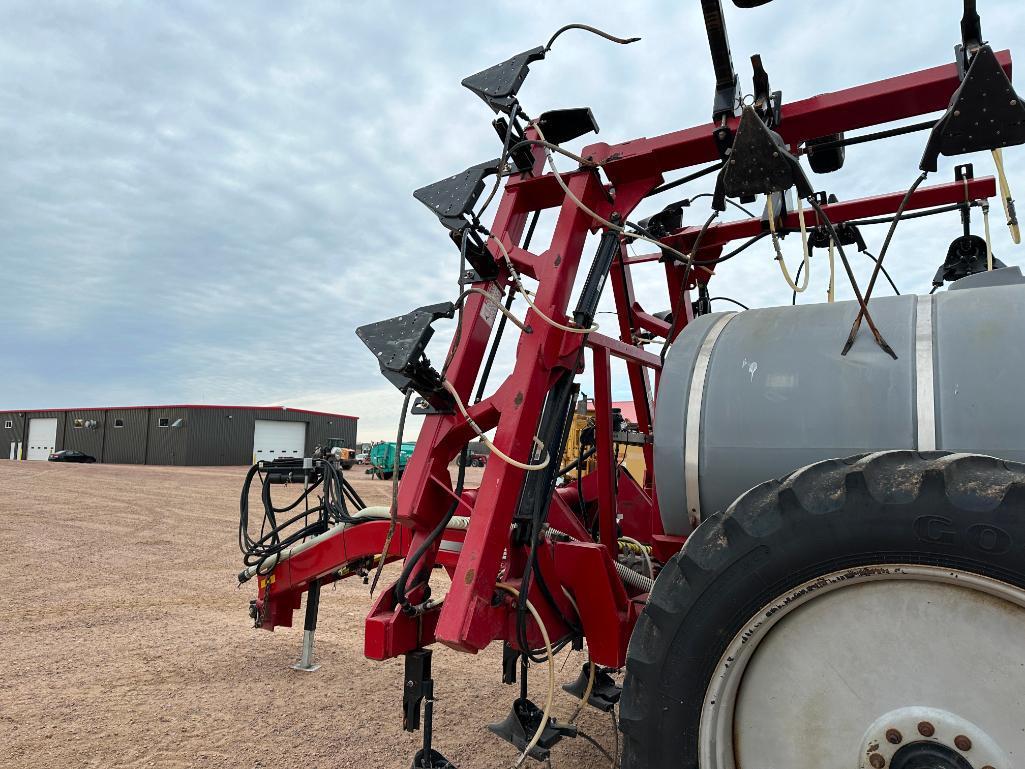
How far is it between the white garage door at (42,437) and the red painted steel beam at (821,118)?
52.1m

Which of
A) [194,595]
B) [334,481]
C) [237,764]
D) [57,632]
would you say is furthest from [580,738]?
[194,595]

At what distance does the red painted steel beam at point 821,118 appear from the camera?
7.87 feet

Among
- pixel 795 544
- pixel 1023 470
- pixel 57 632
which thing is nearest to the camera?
pixel 1023 470

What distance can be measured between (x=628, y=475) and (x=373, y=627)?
2.08 metres

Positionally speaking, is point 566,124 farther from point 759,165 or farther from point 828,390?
point 828,390

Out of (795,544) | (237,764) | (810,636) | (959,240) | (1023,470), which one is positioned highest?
(959,240)

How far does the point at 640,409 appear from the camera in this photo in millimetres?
4121

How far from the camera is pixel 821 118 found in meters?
2.54

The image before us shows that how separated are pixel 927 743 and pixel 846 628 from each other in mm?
293

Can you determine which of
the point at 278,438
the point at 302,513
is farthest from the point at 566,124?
the point at 278,438

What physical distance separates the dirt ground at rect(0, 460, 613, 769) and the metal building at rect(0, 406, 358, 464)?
3221 cm

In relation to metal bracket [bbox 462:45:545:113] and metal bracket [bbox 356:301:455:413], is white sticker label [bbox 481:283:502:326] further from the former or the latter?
metal bracket [bbox 462:45:545:113]

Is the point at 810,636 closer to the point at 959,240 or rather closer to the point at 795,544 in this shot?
the point at 795,544

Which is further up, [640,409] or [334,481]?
[640,409]
